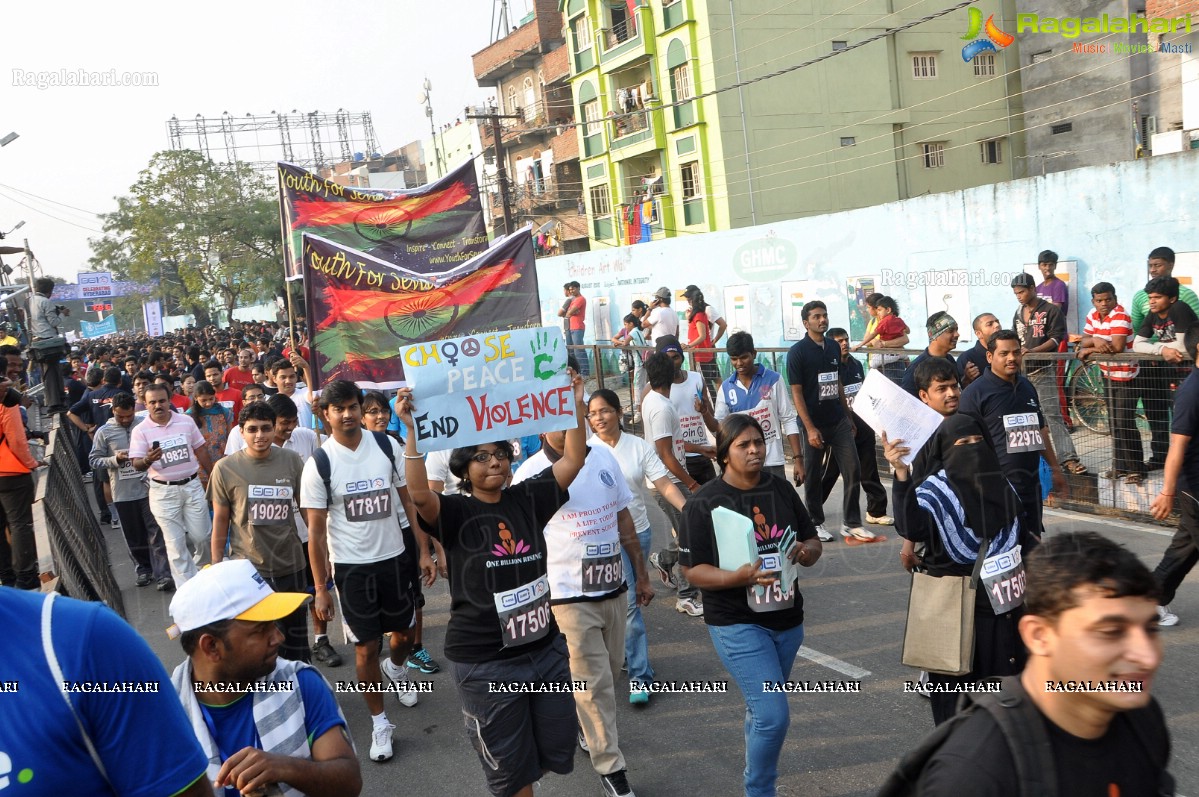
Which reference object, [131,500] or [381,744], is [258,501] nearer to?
[381,744]

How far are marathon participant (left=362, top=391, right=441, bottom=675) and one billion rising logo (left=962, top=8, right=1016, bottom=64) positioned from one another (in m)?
29.0

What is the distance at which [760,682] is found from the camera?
4.09 metres

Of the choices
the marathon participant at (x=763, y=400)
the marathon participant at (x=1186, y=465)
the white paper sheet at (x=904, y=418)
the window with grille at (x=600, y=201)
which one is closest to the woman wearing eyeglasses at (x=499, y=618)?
the white paper sheet at (x=904, y=418)

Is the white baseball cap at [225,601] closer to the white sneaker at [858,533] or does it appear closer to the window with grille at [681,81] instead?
the white sneaker at [858,533]

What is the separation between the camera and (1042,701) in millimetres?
2029

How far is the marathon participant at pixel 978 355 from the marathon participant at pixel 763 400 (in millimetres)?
1413

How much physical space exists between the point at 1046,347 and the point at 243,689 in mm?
9040

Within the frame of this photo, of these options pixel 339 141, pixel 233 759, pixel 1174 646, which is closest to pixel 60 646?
pixel 233 759

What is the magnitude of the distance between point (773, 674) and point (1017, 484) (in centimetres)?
249

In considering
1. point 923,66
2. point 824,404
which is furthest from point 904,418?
point 923,66

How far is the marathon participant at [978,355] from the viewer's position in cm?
774

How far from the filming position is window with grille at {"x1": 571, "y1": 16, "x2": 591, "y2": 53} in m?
36.0

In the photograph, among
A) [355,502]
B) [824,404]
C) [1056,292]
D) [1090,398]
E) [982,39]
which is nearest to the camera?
[355,502]

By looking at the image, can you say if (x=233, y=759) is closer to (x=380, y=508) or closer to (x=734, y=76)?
(x=380, y=508)
